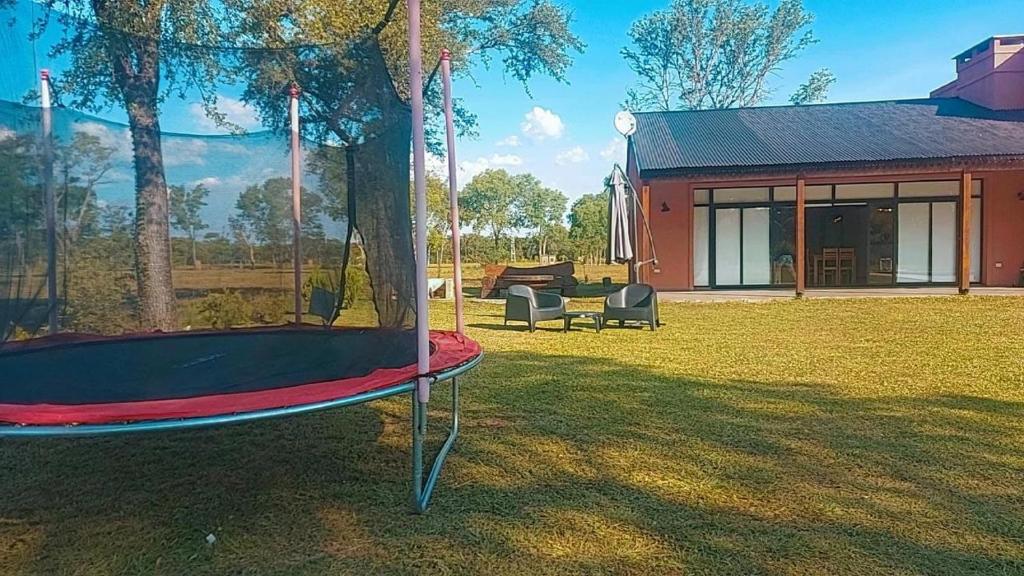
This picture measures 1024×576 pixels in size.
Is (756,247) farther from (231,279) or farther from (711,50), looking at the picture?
(711,50)

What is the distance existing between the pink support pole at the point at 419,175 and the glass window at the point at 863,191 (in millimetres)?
13144

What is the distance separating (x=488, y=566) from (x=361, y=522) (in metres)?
0.57

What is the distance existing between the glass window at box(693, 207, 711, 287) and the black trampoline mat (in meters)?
11.2

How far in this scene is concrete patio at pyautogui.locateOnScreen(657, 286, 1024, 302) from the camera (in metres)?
11.0

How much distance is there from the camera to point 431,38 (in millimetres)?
9555

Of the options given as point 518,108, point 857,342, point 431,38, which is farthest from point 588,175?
point 857,342

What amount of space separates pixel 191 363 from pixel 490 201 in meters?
41.3

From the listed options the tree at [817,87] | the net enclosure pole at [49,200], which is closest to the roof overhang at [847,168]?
the net enclosure pole at [49,200]

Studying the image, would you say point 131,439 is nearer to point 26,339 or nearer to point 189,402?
point 26,339

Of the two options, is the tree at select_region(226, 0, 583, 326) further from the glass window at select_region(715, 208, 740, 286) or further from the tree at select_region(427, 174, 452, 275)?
the tree at select_region(427, 174, 452, 275)

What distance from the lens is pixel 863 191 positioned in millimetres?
13250

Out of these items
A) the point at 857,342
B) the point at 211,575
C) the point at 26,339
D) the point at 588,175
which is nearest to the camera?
the point at 211,575

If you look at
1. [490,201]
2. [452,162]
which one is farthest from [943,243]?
[490,201]

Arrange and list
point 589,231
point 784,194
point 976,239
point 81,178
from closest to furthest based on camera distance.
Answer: point 81,178
point 976,239
point 784,194
point 589,231
